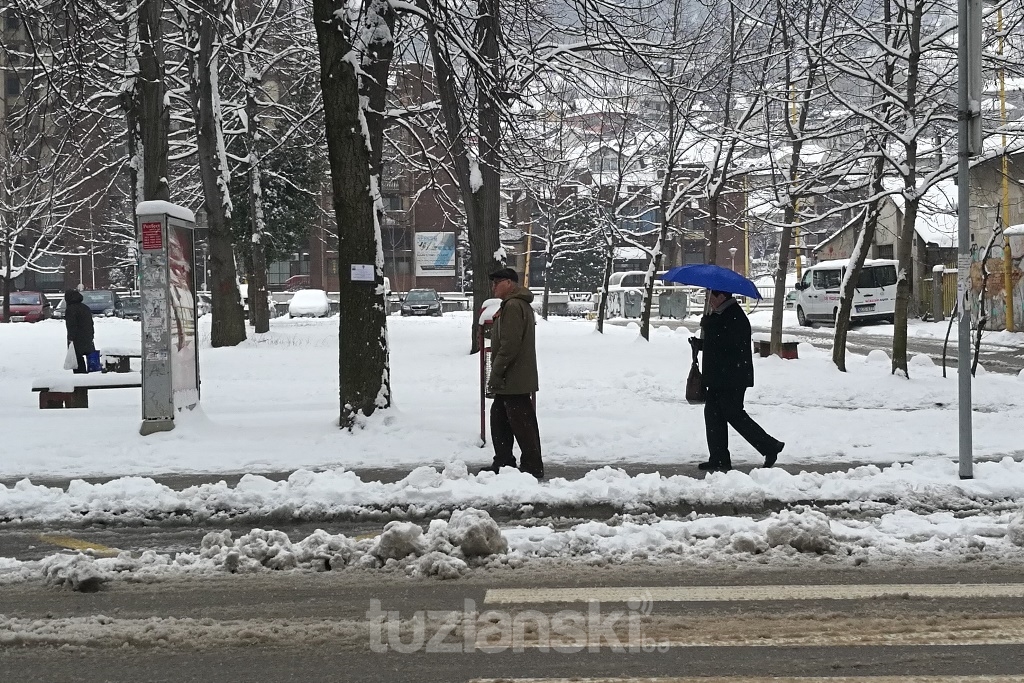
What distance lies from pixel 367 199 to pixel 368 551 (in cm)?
591

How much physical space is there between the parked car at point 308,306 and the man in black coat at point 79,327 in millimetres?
30480

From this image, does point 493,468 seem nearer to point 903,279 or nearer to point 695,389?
point 695,389

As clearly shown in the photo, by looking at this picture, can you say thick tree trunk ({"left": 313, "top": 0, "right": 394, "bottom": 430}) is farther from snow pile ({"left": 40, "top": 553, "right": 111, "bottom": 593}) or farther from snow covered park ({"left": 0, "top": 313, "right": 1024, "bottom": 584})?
snow pile ({"left": 40, "top": 553, "right": 111, "bottom": 593})

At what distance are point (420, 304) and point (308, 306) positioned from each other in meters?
5.56

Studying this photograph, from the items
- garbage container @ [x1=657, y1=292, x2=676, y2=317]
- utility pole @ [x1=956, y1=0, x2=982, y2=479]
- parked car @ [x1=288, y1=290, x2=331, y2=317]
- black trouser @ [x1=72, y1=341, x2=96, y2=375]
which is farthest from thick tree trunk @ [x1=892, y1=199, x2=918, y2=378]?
parked car @ [x1=288, y1=290, x2=331, y2=317]

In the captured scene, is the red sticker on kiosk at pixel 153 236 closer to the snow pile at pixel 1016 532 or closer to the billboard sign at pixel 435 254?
the snow pile at pixel 1016 532

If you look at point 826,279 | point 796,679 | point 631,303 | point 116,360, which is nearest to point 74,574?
point 796,679

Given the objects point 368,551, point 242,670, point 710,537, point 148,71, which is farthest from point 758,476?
point 148,71

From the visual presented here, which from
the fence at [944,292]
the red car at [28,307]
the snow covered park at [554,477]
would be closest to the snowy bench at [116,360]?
the snow covered park at [554,477]

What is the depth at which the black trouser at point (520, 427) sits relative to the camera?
30.0 feet

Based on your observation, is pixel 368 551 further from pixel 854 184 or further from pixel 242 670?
pixel 854 184

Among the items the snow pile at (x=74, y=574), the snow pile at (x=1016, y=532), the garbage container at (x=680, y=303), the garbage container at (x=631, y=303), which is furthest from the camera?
the garbage container at (x=631, y=303)

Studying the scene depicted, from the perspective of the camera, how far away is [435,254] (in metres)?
77.8

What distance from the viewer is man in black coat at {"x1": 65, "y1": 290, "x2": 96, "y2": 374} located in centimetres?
1936
